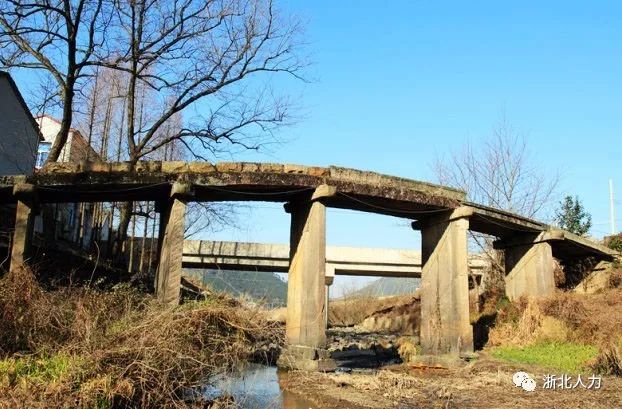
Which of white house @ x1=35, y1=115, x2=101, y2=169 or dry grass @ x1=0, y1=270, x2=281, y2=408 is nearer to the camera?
dry grass @ x1=0, y1=270, x2=281, y2=408

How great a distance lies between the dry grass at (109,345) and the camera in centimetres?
641

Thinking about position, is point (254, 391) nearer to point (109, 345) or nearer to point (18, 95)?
point (109, 345)

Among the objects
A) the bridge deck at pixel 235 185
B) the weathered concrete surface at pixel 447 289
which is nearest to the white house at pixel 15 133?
the bridge deck at pixel 235 185

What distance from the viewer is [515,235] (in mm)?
21172

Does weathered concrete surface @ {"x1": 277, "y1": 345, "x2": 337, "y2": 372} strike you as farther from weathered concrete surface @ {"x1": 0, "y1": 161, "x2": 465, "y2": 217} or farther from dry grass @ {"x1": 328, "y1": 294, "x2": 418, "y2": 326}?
dry grass @ {"x1": 328, "y1": 294, "x2": 418, "y2": 326}

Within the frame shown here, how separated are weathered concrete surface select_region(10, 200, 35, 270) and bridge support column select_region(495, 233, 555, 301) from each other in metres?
16.5

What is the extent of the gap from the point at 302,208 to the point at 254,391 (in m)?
5.80

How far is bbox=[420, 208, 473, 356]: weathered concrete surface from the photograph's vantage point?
16062 mm

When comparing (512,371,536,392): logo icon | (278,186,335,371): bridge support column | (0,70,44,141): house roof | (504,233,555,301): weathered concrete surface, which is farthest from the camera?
(0,70,44,141): house roof

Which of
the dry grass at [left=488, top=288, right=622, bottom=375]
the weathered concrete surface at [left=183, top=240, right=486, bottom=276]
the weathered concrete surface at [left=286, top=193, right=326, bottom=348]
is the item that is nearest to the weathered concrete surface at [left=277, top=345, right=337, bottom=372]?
the weathered concrete surface at [left=286, top=193, right=326, bottom=348]

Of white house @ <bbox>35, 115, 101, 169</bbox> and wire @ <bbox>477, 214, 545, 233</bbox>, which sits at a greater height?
white house @ <bbox>35, 115, 101, 169</bbox>

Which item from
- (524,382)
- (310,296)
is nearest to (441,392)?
(524,382)

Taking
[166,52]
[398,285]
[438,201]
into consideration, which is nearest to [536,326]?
[438,201]

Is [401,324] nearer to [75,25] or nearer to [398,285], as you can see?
[398,285]
